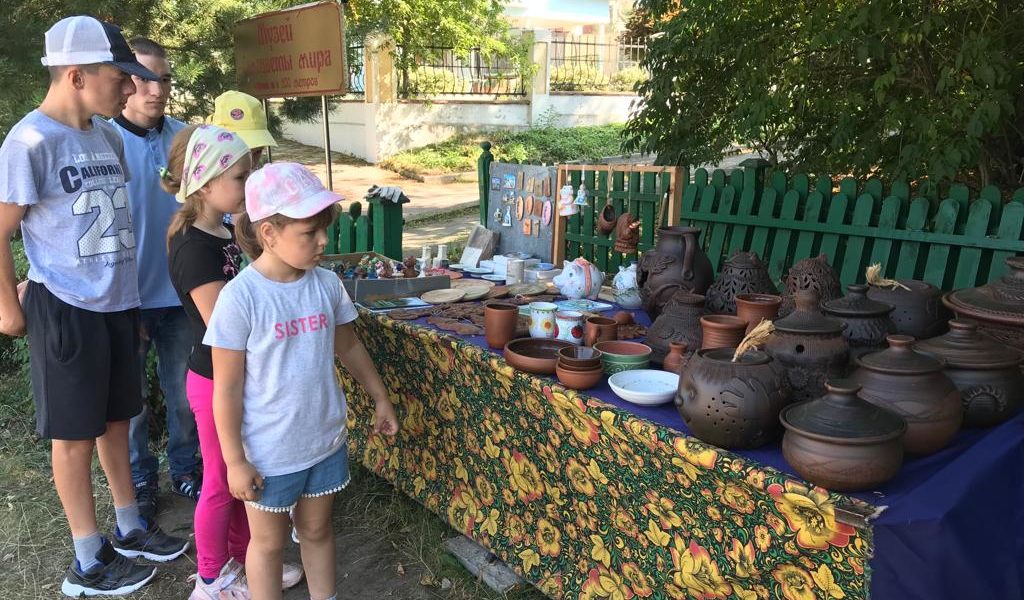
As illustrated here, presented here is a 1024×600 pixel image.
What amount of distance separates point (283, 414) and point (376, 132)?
45.4ft

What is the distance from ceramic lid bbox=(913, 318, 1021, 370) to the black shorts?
8.24ft

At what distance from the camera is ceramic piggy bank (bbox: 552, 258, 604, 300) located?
304 centimetres

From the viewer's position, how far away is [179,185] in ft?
7.95

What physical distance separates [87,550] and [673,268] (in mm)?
2345

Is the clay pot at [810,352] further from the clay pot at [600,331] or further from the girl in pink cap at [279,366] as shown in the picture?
the girl in pink cap at [279,366]

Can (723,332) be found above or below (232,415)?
above

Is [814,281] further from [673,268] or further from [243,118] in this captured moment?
[243,118]

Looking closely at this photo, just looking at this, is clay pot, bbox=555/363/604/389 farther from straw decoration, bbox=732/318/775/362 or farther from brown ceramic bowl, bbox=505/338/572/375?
straw decoration, bbox=732/318/775/362

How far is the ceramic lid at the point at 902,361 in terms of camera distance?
64.5 inches

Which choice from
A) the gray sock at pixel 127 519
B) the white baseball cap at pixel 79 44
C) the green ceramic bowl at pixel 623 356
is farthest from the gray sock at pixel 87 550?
the green ceramic bowl at pixel 623 356

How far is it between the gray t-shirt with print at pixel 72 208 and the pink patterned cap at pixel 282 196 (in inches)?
32.4

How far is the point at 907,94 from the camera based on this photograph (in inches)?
187

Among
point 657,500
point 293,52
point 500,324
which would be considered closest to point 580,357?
point 500,324

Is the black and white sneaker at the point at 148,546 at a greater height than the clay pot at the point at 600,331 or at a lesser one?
lesser
